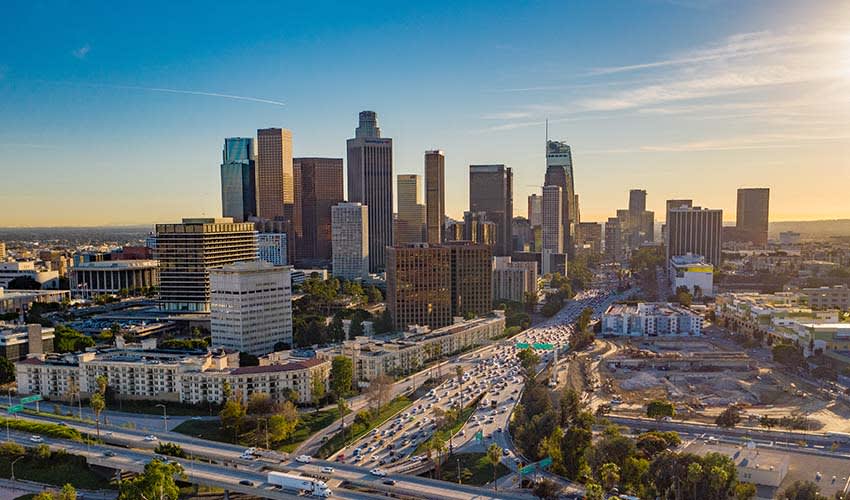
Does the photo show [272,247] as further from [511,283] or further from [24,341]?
[24,341]

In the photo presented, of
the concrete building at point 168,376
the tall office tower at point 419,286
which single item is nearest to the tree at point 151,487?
the concrete building at point 168,376

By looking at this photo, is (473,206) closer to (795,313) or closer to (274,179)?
(274,179)

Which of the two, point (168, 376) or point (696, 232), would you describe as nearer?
point (168, 376)

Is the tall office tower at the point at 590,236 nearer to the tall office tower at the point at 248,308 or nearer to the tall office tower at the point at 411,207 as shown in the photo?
the tall office tower at the point at 411,207

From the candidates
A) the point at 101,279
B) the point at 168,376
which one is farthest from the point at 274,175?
the point at 168,376

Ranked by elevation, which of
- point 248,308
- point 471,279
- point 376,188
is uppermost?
point 376,188

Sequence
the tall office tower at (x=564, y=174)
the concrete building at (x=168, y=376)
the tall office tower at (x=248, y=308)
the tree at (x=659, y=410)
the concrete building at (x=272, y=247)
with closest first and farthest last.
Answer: the tree at (x=659, y=410) < the concrete building at (x=168, y=376) < the tall office tower at (x=248, y=308) < the concrete building at (x=272, y=247) < the tall office tower at (x=564, y=174)
